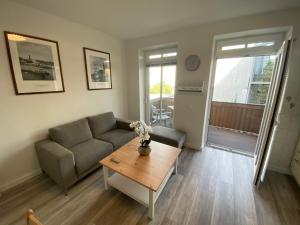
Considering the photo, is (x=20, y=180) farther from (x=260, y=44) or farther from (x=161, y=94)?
(x=260, y=44)

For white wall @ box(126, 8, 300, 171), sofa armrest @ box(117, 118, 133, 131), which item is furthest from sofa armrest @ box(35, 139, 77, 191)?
white wall @ box(126, 8, 300, 171)

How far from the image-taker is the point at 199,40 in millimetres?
2572

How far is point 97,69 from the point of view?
9.45ft

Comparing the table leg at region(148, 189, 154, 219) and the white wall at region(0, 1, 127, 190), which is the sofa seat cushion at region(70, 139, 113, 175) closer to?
the white wall at region(0, 1, 127, 190)

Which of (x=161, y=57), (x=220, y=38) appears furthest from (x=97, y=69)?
(x=220, y=38)

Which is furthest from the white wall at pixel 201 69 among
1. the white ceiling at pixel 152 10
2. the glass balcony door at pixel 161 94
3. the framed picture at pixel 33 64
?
the framed picture at pixel 33 64

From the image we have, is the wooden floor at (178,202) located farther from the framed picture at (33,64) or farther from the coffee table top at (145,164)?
the framed picture at (33,64)

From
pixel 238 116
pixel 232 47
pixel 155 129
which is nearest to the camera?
pixel 232 47

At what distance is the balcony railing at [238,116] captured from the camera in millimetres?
3686

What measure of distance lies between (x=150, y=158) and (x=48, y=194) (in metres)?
1.44

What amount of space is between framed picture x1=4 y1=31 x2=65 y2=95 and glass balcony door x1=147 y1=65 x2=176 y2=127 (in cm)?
212

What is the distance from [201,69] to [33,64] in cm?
280

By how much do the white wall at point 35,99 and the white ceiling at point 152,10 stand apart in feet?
0.63

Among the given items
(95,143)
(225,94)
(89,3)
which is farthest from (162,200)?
(225,94)
